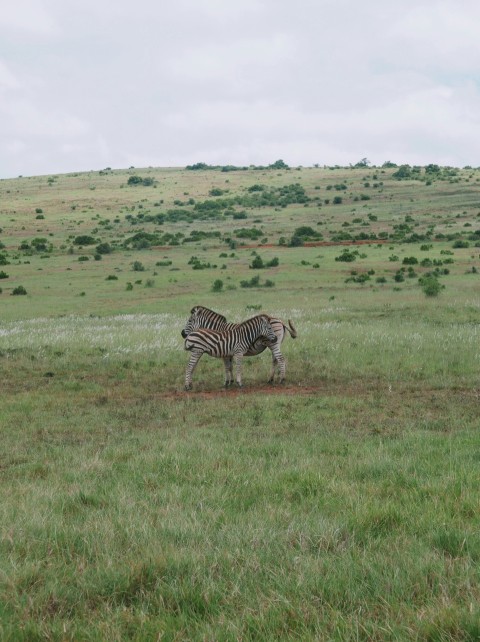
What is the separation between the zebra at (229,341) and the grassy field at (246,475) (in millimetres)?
597

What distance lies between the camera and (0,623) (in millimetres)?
4195

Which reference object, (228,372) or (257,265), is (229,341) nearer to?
(228,372)

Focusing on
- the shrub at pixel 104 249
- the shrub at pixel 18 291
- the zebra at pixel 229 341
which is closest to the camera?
the zebra at pixel 229 341

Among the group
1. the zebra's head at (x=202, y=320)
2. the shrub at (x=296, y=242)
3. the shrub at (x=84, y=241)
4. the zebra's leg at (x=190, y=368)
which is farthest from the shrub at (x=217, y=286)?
the shrub at (x=84, y=241)

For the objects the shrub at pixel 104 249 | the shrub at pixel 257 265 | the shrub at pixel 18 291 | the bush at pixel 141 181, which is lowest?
the shrub at pixel 18 291

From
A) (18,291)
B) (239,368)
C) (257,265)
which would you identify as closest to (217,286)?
(257,265)

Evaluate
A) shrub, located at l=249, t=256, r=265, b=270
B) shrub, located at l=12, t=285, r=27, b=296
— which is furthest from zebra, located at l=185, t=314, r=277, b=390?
shrub, located at l=249, t=256, r=265, b=270

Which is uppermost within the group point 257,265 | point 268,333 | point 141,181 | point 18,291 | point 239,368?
point 141,181

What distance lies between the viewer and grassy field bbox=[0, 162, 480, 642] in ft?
14.2

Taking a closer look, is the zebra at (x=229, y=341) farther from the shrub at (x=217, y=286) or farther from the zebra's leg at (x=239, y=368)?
the shrub at (x=217, y=286)

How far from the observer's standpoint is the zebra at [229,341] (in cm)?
1616

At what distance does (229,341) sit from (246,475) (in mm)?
8773

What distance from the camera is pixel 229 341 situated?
16250 millimetres

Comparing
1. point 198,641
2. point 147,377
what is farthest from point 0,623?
point 147,377
